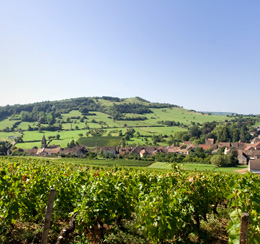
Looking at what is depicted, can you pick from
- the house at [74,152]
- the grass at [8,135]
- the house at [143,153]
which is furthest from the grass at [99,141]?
the grass at [8,135]

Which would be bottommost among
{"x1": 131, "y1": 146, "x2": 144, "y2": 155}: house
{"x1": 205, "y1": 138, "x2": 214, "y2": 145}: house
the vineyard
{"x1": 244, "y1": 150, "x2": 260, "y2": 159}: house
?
{"x1": 131, "y1": 146, "x2": 144, "y2": 155}: house

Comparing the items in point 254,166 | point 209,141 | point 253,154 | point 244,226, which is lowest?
point 254,166

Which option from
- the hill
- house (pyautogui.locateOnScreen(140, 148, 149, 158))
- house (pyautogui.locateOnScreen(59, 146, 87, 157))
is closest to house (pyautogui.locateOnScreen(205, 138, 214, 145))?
the hill

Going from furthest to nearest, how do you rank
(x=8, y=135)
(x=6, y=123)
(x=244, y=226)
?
(x=6, y=123) → (x=8, y=135) → (x=244, y=226)

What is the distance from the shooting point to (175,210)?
6.11 meters

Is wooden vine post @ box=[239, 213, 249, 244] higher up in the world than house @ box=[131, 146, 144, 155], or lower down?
higher up

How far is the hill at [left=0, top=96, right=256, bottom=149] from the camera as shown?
94.2 metres

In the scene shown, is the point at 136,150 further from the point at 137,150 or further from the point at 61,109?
the point at 61,109

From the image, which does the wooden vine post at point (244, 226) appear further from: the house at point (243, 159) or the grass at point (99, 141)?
the grass at point (99, 141)

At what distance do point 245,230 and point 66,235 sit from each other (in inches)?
195

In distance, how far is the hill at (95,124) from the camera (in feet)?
309

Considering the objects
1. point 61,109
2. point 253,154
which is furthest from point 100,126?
point 253,154

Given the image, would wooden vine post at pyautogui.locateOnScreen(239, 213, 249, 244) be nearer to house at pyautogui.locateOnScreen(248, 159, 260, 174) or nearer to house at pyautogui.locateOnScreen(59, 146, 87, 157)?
house at pyautogui.locateOnScreen(248, 159, 260, 174)

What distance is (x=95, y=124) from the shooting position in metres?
118
